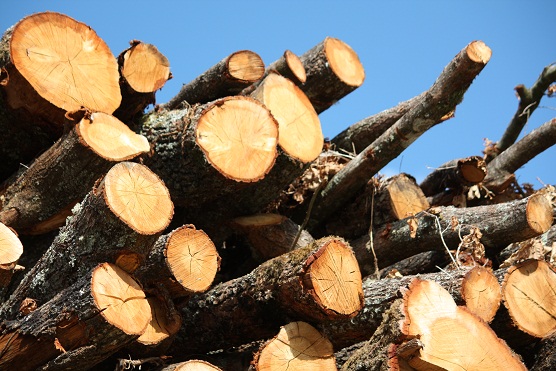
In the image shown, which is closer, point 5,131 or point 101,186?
point 101,186

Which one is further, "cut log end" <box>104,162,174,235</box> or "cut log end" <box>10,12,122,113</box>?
"cut log end" <box>10,12,122,113</box>

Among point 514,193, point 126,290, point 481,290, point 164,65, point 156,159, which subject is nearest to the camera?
point 126,290

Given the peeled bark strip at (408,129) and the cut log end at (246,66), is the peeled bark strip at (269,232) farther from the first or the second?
the cut log end at (246,66)

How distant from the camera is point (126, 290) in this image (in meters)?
2.82

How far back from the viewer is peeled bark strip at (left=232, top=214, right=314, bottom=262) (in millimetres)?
4070

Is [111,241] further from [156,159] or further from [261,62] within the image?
[261,62]

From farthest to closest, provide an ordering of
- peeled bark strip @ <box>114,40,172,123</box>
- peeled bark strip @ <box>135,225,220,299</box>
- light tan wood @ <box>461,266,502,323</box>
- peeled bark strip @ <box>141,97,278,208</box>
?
peeled bark strip @ <box>114,40,172,123</box>, peeled bark strip @ <box>141,97,278,208</box>, light tan wood @ <box>461,266,502,323</box>, peeled bark strip @ <box>135,225,220,299</box>

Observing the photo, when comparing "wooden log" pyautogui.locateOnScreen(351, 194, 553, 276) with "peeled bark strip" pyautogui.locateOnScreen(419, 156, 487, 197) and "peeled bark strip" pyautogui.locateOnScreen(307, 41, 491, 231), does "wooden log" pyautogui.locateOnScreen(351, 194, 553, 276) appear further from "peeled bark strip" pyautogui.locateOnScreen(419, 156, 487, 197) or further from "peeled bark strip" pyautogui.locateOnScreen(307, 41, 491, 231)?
"peeled bark strip" pyautogui.locateOnScreen(419, 156, 487, 197)

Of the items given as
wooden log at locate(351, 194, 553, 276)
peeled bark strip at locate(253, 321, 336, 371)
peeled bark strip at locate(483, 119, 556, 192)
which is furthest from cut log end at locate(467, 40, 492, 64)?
peeled bark strip at locate(253, 321, 336, 371)

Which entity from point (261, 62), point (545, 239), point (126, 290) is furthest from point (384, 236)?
point (126, 290)

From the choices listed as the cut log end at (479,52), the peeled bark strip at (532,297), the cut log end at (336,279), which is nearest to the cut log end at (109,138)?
the cut log end at (336,279)

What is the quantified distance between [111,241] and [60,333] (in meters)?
0.43

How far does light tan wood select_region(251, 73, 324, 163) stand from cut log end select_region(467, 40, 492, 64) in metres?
1.01

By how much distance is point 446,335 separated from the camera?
2844 mm
